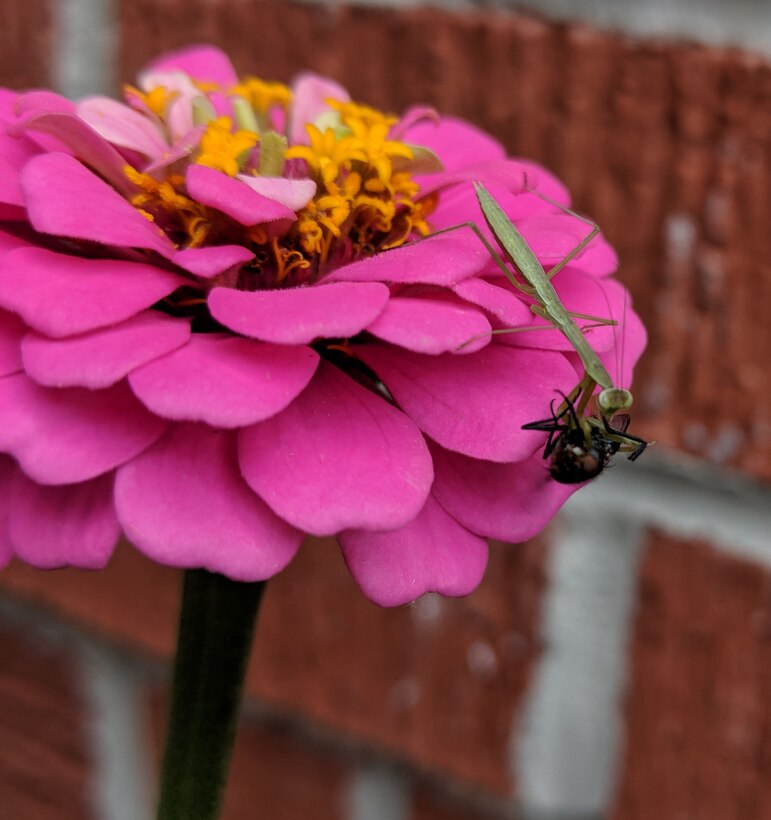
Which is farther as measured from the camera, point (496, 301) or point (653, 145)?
point (653, 145)

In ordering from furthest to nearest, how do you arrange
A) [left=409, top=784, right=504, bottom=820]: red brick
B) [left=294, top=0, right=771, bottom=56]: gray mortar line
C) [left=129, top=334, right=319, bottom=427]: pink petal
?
[left=409, top=784, right=504, bottom=820]: red brick
[left=294, top=0, right=771, bottom=56]: gray mortar line
[left=129, top=334, right=319, bottom=427]: pink petal

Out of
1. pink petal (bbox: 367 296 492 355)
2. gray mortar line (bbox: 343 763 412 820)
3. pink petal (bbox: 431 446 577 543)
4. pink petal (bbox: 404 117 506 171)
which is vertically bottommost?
gray mortar line (bbox: 343 763 412 820)

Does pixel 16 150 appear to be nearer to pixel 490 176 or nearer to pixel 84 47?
pixel 490 176

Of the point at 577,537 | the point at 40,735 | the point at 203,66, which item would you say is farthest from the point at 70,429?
the point at 40,735

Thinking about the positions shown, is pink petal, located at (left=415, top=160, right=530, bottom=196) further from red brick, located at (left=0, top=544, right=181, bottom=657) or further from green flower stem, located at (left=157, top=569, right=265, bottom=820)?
red brick, located at (left=0, top=544, right=181, bottom=657)

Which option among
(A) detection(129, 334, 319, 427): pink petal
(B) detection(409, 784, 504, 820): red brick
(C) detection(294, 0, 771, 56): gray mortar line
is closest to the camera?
(A) detection(129, 334, 319, 427): pink petal

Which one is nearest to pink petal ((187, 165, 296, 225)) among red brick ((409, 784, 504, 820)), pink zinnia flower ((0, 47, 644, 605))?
pink zinnia flower ((0, 47, 644, 605))

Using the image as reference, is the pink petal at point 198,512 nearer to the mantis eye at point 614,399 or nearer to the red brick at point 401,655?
the mantis eye at point 614,399
